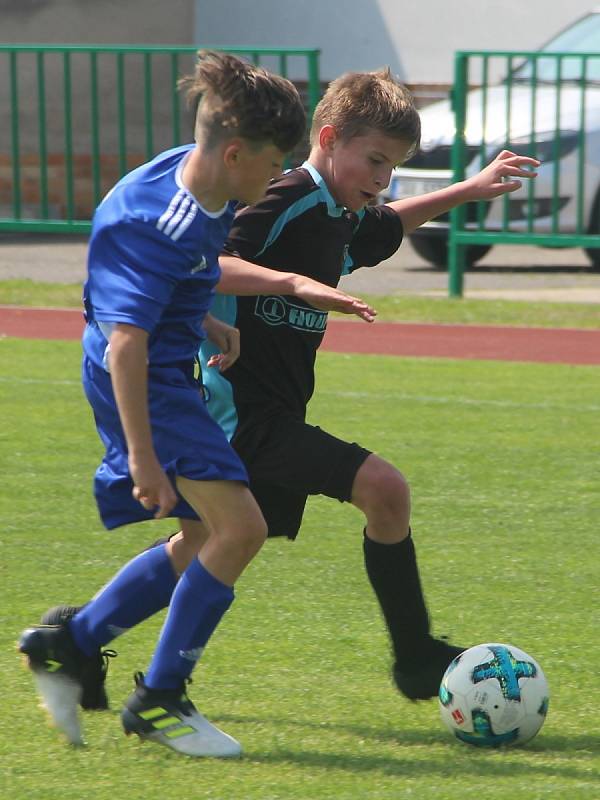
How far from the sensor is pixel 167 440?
357 cm

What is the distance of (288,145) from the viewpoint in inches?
140

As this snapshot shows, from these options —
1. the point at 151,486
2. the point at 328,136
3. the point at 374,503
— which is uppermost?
the point at 328,136

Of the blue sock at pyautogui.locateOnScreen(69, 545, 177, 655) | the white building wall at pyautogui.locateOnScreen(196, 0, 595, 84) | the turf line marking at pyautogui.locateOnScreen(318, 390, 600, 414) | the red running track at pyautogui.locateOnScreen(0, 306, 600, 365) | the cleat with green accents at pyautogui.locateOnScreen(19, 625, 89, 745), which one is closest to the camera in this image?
the cleat with green accents at pyautogui.locateOnScreen(19, 625, 89, 745)

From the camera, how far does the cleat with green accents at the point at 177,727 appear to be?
12.0 ft

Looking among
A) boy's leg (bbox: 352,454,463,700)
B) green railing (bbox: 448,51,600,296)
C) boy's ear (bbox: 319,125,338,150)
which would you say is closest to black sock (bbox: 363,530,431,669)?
boy's leg (bbox: 352,454,463,700)

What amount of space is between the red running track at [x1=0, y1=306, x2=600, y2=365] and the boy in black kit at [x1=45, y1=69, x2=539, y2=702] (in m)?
6.02

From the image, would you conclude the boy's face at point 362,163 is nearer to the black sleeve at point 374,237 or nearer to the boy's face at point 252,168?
the black sleeve at point 374,237

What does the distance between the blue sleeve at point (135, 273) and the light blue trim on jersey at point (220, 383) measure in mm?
601

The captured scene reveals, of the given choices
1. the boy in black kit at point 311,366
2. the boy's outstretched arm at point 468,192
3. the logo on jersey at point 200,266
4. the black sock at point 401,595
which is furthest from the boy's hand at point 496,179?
the logo on jersey at point 200,266

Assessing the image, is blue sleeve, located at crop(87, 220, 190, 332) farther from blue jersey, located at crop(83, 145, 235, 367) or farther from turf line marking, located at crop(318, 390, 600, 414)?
turf line marking, located at crop(318, 390, 600, 414)

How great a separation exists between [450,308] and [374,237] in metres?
7.46

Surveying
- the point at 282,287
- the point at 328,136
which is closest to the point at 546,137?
the point at 328,136

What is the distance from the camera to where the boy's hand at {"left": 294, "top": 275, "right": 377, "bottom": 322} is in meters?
3.56

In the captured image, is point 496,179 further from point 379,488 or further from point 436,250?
point 436,250
